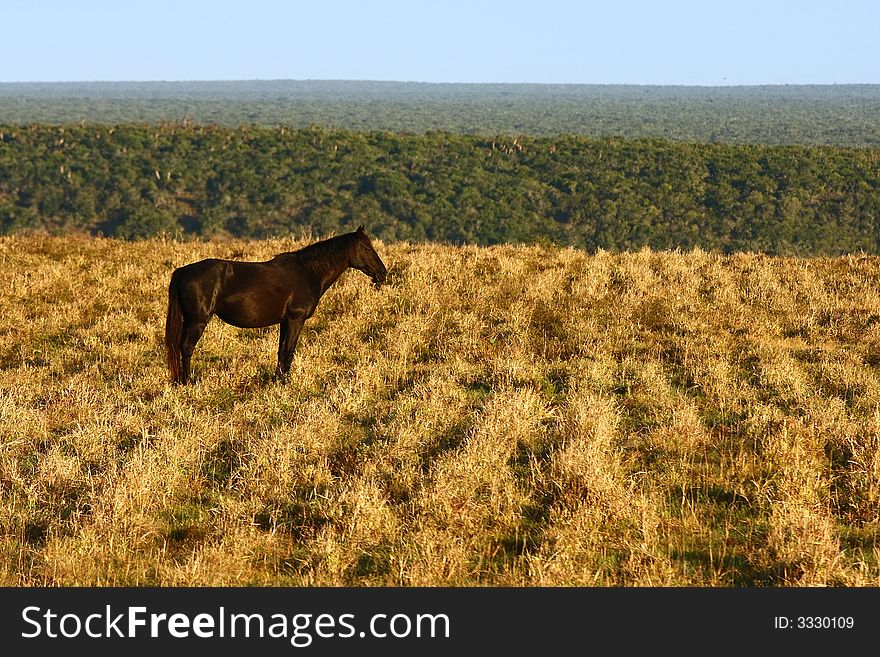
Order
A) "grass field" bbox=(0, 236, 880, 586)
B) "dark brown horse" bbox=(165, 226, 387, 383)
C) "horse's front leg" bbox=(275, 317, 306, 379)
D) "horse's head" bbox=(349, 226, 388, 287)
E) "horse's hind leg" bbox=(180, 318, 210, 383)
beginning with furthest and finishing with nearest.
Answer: "horse's head" bbox=(349, 226, 388, 287), "horse's front leg" bbox=(275, 317, 306, 379), "horse's hind leg" bbox=(180, 318, 210, 383), "dark brown horse" bbox=(165, 226, 387, 383), "grass field" bbox=(0, 236, 880, 586)

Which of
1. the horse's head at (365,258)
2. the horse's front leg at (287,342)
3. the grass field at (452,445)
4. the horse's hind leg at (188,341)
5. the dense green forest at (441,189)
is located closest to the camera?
the grass field at (452,445)

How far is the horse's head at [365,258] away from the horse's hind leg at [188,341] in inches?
72.9

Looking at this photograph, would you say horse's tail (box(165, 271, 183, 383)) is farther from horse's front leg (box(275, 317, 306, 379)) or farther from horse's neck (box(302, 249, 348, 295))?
horse's neck (box(302, 249, 348, 295))

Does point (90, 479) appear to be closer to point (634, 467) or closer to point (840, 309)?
point (634, 467)

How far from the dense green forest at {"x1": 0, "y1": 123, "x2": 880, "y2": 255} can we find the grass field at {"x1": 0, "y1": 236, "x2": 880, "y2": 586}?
51830 millimetres

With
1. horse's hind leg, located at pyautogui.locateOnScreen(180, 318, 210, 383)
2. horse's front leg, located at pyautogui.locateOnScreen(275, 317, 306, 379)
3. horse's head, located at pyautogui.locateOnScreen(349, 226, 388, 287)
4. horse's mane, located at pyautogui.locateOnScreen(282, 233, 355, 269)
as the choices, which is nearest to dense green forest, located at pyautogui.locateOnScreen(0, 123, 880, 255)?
horse's head, located at pyautogui.locateOnScreen(349, 226, 388, 287)

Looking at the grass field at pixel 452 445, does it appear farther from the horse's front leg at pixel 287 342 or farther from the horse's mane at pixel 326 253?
the horse's mane at pixel 326 253

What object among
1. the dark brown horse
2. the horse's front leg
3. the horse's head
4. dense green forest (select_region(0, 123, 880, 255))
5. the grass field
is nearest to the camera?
the grass field

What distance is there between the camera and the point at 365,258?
9594 mm

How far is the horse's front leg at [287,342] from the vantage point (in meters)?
9.31

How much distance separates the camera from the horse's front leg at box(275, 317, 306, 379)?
30.6ft

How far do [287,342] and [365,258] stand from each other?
1334 millimetres

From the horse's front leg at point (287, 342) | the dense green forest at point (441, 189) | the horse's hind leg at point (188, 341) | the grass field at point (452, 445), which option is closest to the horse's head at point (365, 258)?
the horse's front leg at point (287, 342)

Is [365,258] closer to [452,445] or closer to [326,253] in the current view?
[326,253]
